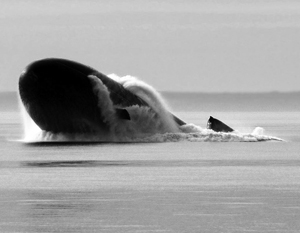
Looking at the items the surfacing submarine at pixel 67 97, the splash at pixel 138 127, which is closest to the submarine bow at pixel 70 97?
the surfacing submarine at pixel 67 97

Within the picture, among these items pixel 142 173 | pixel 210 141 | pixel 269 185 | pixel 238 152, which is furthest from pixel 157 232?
pixel 210 141

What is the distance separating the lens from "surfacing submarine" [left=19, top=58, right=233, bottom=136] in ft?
204

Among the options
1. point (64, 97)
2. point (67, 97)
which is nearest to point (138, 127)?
point (67, 97)

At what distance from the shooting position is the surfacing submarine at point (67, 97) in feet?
204

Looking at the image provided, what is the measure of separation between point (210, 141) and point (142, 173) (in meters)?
27.1

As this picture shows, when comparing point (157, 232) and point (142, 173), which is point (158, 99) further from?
point (157, 232)

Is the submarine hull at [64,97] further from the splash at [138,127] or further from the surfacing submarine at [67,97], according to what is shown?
the splash at [138,127]

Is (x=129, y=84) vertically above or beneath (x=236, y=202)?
above

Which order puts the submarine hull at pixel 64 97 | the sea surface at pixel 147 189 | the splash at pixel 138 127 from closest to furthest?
the sea surface at pixel 147 189, the submarine hull at pixel 64 97, the splash at pixel 138 127

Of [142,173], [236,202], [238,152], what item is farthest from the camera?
[238,152]

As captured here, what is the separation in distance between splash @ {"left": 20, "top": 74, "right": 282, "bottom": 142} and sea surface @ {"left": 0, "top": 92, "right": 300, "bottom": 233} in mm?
838

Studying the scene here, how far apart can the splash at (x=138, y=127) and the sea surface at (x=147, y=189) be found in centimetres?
84

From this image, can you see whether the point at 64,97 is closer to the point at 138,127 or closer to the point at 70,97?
the point at 70,97

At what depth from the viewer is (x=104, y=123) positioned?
6575cm
